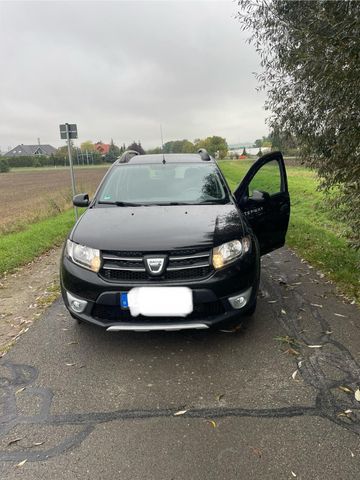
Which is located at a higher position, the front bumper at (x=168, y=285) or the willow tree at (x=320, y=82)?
the willow tree at (x=320, y=82)

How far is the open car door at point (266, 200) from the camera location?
4.76 metres

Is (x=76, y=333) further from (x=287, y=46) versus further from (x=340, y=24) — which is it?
(x=287, y=46)

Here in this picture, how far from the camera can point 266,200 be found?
4887mm

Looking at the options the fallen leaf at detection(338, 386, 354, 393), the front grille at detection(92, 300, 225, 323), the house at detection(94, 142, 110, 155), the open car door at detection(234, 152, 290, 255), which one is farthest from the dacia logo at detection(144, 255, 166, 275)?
the house at detection(94, 142, 110, 155)

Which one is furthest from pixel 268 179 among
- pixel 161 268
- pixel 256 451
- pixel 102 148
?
pixel 102 148

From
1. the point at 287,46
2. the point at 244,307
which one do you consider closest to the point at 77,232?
the point at 244,307

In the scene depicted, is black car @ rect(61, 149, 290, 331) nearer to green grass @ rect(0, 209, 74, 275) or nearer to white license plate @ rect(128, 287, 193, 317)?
white license plate @ rect(128, 287, 193, 317)

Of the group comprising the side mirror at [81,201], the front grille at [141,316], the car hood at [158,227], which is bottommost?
the front grille at [141,316]

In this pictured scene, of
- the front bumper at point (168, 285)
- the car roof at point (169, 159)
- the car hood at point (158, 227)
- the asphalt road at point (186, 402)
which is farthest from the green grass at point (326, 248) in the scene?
the front bumper at point (168, 285)

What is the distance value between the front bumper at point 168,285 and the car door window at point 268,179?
209 cm

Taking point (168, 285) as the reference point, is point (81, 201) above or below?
above

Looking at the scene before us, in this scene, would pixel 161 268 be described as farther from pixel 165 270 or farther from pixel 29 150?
pixel 29 150

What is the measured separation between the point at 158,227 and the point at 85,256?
68 cm

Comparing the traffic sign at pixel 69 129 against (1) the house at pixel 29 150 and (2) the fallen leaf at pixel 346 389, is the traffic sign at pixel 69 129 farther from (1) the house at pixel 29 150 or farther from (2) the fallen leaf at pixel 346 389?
(1) the house at pixel 29 150
